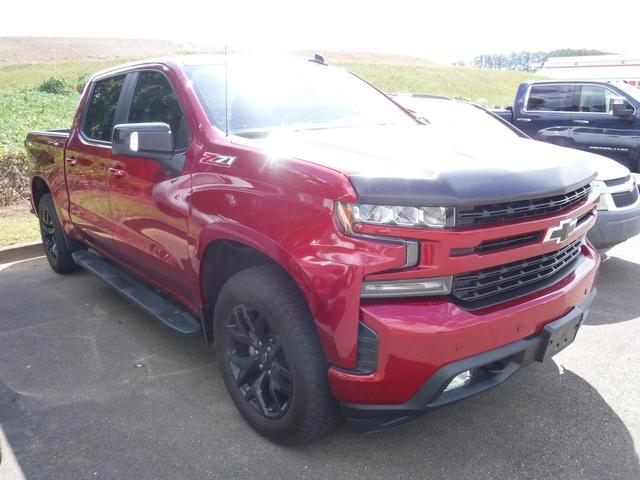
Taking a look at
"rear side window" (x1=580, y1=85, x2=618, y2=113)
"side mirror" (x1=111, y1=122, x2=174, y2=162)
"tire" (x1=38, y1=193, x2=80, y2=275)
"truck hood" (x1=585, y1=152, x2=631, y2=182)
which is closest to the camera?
"side mirror" (x1=111, y1=122, x2=174, y2=162)

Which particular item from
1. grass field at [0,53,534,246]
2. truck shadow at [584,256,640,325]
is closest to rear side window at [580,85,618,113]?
truck shadow at [584,256,640,325]

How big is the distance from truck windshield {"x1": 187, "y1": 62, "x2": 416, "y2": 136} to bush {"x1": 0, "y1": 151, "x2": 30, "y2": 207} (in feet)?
17.3

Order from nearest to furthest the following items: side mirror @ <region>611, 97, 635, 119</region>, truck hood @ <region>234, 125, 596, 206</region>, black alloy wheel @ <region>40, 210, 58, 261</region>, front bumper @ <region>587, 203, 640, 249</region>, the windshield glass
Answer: truck hood @ <region>234, 125, 596, 206</region> → front bumper @ <region>587, 203, 640, 249</region> → black alloy wheel @ <region>40, 210, 58, 261</region> → the windshield glass → side mirror @ <region>611, 97, 635, 119</region>

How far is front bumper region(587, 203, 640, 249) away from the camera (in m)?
4.47

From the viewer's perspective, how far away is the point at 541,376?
3.31m

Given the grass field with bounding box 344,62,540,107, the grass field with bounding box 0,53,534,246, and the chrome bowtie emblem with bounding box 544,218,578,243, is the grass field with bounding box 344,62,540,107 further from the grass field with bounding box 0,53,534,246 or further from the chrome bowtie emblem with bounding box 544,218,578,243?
the chrome bowtie emblem with bounding box 544,218,578,243

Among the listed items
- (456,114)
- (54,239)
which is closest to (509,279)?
(54,239)

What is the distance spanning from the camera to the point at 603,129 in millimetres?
8625

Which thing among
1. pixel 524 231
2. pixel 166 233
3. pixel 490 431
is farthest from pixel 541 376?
pixel 166 233

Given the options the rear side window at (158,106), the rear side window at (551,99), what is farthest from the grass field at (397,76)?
the rear side window at (158,106)

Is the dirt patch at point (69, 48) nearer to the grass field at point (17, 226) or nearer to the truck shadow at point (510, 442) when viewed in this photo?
the grass field at point (17, 226)

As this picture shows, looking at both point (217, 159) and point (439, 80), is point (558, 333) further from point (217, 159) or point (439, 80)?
point (439, 80)

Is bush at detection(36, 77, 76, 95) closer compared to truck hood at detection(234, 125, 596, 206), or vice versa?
truck hood at detection(234, 125, 596, 206)

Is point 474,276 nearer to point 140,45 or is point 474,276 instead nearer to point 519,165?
point 519,165
